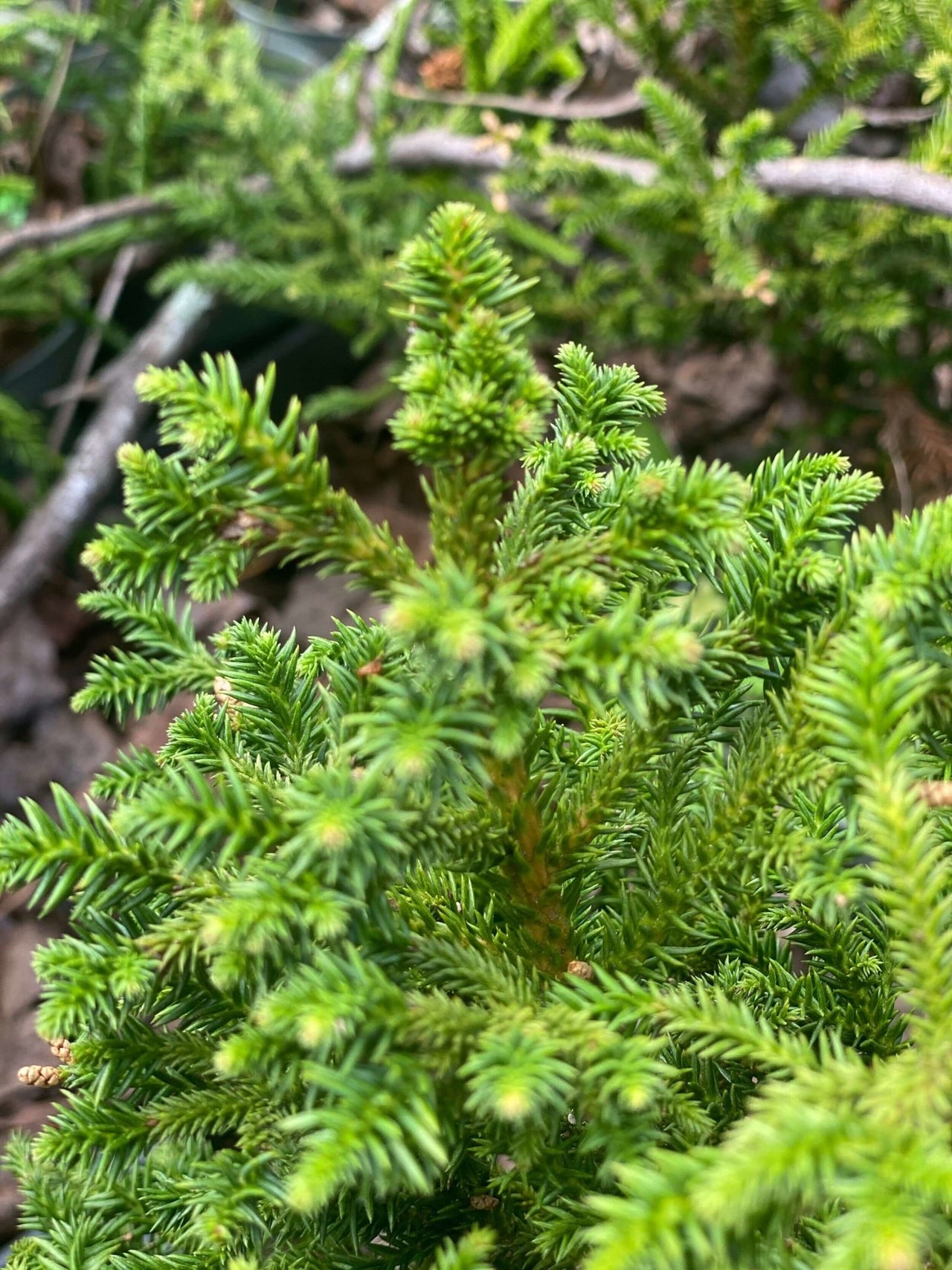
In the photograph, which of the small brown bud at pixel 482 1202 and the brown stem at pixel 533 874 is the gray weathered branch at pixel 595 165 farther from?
the small brown bud at pixel 482 1202

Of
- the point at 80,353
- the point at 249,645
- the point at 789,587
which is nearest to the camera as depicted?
the point at 789,587

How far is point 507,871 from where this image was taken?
881 mm

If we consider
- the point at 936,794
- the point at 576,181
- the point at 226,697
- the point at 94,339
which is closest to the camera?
the point at 936,794

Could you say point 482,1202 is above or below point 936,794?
below

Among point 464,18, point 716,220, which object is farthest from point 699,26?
point 716,220

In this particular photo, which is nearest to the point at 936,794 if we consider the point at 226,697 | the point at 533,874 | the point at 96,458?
the point at 533,874

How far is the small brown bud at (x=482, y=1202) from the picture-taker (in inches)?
36.4

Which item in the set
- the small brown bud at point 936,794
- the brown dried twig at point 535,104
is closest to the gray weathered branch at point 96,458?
the brown dried twig at point 535,104

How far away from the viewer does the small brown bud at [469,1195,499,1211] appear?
36.4 inches

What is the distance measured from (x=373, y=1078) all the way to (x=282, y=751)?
39 cm

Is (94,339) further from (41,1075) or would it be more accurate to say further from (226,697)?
(41,1075)

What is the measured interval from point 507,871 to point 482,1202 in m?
0.35

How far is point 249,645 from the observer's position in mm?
956

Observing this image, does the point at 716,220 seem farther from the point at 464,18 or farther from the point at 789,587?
the point at 789,587
